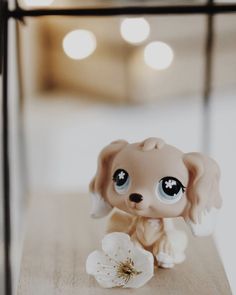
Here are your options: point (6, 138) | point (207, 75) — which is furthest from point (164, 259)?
point (207, 75)

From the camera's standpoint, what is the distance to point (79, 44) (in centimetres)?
188

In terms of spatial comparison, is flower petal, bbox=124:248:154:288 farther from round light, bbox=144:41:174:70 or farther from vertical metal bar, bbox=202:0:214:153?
round light, bbox=144:41:174:70

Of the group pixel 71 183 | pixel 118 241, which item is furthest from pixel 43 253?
pixel 71 183

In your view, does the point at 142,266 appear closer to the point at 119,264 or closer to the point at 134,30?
the point at 119,264

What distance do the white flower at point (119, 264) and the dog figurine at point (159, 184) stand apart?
4 cm

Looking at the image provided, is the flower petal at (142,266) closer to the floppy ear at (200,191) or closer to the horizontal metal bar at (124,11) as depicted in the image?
the floppy ear at (200,191)

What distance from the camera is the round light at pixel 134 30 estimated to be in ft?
6.10

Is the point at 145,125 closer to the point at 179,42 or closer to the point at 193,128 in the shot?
the point at 193,128

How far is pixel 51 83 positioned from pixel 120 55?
0.22m

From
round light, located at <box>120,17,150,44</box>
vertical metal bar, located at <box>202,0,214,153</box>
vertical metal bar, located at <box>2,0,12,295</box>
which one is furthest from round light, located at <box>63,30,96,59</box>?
vertical metal bar, located at <box>2,0,12,295</box>

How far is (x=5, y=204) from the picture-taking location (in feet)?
2.78

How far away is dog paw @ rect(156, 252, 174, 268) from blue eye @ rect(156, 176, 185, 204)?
8 centimetres

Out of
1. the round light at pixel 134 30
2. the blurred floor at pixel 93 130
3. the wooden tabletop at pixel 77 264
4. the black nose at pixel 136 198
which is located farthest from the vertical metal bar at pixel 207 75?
the round light at pixel 134 30

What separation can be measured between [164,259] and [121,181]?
4.4 inches
